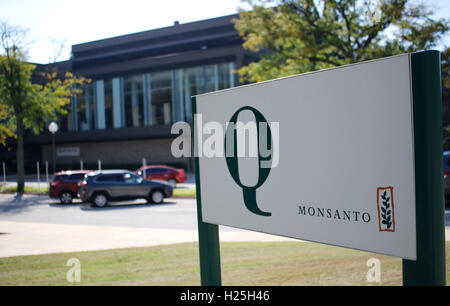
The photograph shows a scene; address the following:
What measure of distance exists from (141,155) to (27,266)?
38828 mm

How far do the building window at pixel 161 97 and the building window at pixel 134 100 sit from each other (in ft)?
4.63

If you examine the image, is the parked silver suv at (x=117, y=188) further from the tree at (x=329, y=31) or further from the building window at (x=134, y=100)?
the building window at (x=134, y=100)

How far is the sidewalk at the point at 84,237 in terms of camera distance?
9245 mm

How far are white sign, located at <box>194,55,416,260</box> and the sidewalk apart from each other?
6246mm

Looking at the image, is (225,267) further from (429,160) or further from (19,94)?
(19,94)

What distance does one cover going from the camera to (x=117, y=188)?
19.3 metres

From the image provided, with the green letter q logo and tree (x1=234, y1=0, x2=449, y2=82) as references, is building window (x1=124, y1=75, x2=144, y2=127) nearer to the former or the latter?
tree (x1=234, y1=0, x2=449, y2=82)

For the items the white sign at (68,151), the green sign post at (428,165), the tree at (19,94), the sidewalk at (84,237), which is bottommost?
the sidewalk at (84,237)

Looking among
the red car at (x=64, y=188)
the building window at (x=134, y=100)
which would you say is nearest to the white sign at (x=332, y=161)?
the red car at (x=64, y=188)

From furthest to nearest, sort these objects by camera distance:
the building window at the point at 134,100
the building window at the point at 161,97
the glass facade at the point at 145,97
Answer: the building window at the point at 134,100, the building window at the point at 161,97, the glass facade at the point at 145,97

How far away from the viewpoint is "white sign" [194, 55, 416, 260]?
2410mm

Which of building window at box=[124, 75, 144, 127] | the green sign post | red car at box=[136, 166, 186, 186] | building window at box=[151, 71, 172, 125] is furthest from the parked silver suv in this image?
building window at box=[124, 75, 144, 127]

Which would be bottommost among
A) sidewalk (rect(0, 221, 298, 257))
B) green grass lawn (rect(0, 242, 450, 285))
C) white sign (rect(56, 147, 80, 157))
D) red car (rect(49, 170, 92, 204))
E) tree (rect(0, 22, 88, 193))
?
sidewalk (rect(0, 221, 298, 257))

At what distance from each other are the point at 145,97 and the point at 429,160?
4353 centimetres
